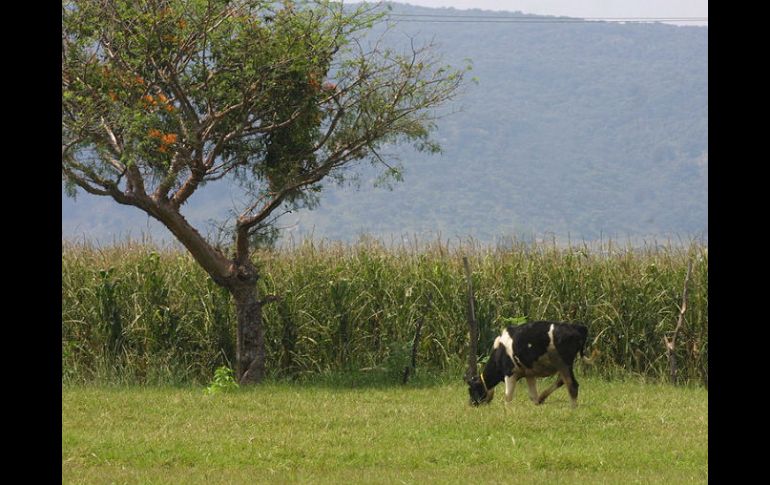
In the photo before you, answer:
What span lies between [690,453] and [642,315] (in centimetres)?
660

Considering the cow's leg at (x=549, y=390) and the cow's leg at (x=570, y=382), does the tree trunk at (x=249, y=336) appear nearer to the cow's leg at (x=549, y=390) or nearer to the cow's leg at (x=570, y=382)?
the cow's leg at (x=549, y=390)

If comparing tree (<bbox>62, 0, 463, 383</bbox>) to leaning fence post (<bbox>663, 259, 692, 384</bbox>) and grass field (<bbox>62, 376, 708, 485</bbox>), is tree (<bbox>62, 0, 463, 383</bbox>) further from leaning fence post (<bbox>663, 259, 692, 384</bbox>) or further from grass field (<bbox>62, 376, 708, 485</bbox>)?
leaning fence post (<bbox>663, 259, 692, 384</bbox>)

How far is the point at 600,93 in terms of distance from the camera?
17625cm

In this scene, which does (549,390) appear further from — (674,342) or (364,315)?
(364,315)

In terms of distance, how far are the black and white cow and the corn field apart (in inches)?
114

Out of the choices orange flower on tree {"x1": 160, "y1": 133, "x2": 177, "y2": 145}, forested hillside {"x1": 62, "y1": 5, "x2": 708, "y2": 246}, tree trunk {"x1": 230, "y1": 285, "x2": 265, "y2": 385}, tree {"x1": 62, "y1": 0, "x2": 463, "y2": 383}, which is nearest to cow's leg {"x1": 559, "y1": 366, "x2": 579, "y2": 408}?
tree {"x1": 62, "y1": 0, "x2": 463, "y2": 383}

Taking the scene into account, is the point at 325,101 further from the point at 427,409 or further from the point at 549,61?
the point at 549,61

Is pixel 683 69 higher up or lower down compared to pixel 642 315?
higher up

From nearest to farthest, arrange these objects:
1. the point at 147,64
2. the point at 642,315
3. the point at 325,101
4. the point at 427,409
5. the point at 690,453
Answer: the point at 690,453
the point at 427,409
the point at 147,64
the point at 325,101
the point at 642,315

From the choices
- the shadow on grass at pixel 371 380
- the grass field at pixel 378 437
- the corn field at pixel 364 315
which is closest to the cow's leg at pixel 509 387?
the grass field at pixel 378 437
